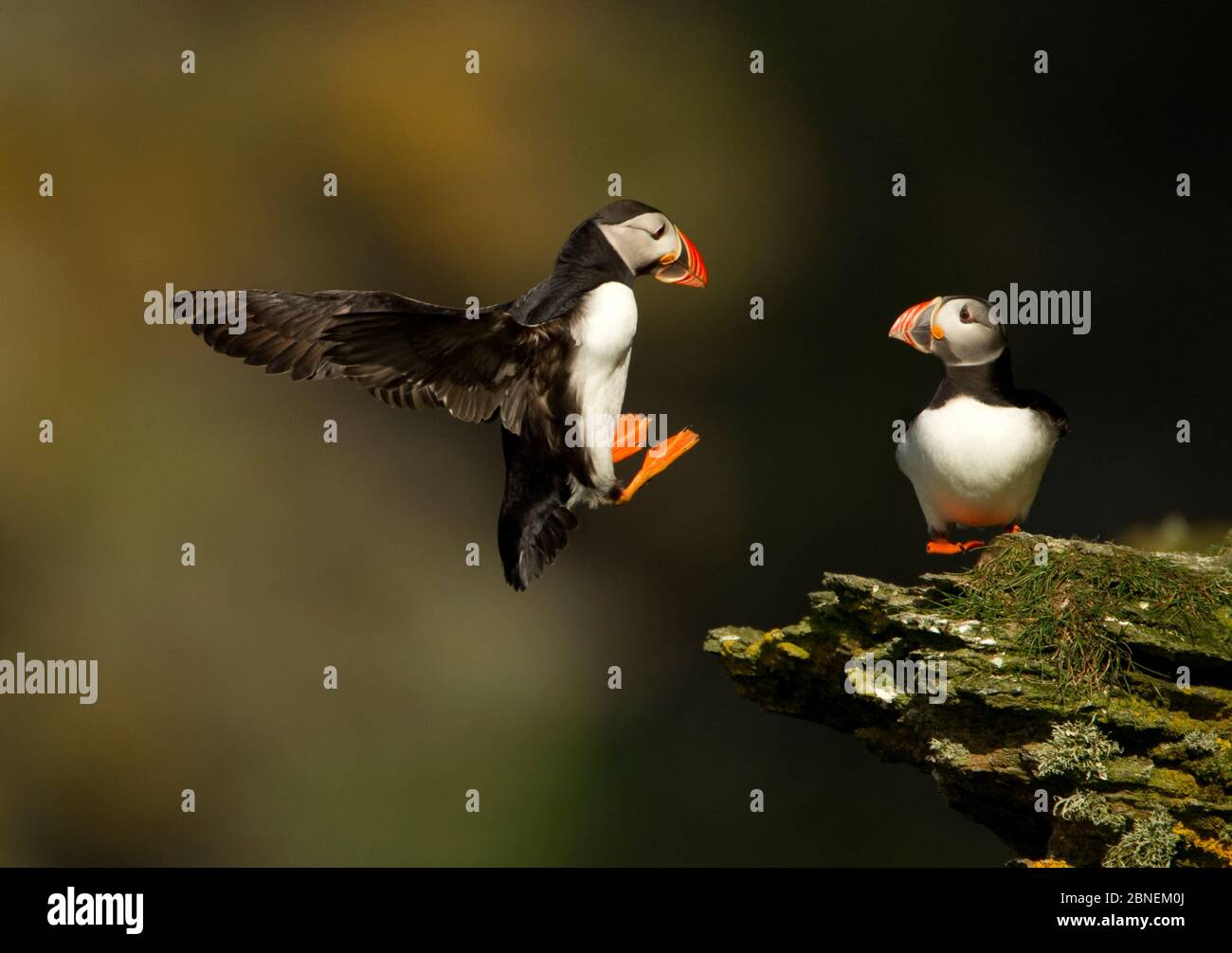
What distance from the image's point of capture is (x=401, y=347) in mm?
3252

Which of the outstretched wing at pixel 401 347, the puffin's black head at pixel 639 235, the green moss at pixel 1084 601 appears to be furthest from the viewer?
the puffin's black head at pixel 639 235

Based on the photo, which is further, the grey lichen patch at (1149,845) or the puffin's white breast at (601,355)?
the puffin's white breast at (601,355)

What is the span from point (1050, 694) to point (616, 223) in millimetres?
1358

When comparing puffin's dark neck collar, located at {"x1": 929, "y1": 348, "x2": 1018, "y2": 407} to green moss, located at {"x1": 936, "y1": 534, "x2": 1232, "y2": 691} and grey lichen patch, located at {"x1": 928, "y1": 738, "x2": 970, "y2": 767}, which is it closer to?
green moss, located at {"x1": 936, "y1": 534, "x2": 1232, "y2": 691}

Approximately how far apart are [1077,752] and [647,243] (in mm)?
1402

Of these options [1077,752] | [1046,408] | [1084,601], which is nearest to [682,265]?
[1046,408]

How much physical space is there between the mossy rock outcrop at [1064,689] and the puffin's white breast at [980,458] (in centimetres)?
25

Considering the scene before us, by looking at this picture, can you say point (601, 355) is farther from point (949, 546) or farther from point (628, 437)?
point (949, 546)

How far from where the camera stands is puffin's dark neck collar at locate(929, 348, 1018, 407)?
356cm

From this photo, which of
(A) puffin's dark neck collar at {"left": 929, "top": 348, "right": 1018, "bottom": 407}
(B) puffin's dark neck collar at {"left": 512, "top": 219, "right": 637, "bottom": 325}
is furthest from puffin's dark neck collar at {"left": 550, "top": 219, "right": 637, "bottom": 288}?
(A) puffin's dark neck collar at {"left": 929, "top": 348, "right": 1018, "bottom": 407}

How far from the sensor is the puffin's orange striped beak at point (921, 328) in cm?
360

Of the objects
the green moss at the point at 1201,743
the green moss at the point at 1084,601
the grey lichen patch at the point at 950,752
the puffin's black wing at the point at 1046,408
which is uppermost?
the puffin's black wing at the point at 1046,408

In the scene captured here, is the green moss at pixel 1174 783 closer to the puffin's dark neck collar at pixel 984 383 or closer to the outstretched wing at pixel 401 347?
the puffin's dark neck collar at pixel 984 383

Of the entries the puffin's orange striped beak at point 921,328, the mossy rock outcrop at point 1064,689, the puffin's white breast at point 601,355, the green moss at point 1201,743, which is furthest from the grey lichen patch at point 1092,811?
the puffin's white breast at point 601,355
